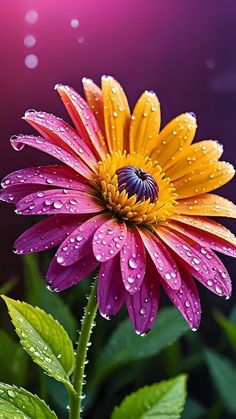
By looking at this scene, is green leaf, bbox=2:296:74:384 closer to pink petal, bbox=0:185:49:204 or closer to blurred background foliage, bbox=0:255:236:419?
pink petal, bbox=0:185:49:204

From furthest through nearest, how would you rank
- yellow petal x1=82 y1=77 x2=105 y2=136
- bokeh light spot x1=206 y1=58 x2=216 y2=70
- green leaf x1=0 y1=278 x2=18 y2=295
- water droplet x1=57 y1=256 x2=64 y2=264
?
bokeh light spot x1=206 y1=58 x2=216 y2=70
green leaf x1=0 y1=278 x2=18 y2=295
yellow petal x1=82 y1=77 x2=105 y2=136
water droplet x1=57 y1=256 x2=64 y2=264

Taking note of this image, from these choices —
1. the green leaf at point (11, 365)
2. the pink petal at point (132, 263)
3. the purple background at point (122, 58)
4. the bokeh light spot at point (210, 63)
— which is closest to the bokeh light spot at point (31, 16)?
the purple background at point (122, 58)

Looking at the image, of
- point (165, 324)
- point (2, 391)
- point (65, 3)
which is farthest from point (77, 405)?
point (65, 3)

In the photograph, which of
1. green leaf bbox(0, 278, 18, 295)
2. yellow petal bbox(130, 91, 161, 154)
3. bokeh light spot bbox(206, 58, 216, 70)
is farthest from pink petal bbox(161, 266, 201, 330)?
bokeh light spot bbox(206, 58, 216, 70)

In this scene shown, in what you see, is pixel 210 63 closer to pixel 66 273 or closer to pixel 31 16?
pixel 31 16

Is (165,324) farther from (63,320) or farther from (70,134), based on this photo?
(70,134)

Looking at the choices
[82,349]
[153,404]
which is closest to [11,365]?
[153,404]
